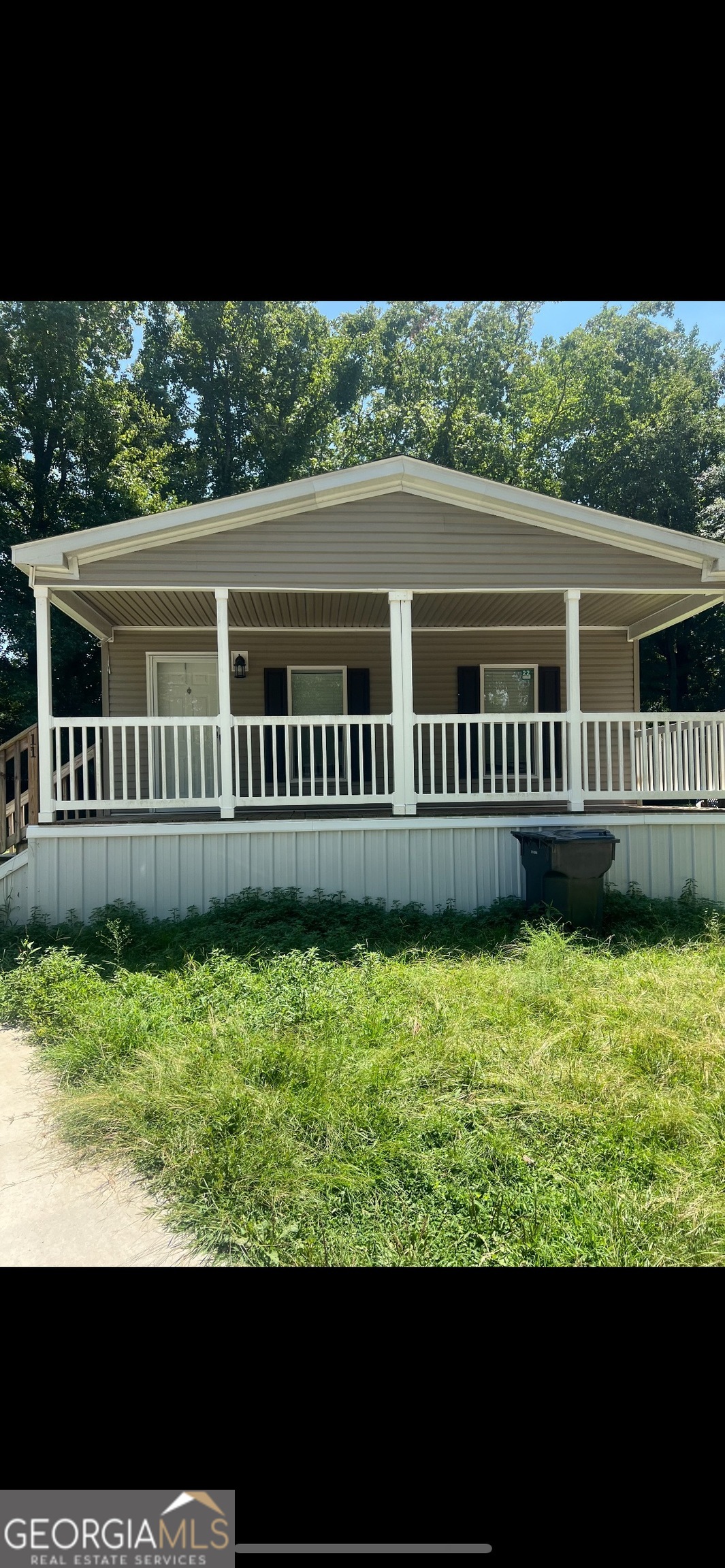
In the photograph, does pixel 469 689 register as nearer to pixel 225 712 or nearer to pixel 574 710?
pixel 574 710

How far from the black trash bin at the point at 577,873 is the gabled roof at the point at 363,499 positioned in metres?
3.46

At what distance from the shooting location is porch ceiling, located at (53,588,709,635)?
859 centimetres

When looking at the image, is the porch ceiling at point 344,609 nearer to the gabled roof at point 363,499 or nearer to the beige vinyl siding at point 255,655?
the beige vinyl siding at point 255,655

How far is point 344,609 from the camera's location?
956 cm

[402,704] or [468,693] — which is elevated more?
[468,693]

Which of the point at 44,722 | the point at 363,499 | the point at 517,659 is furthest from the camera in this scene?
the point at 517,659

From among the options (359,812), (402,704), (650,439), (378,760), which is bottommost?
(359,812)

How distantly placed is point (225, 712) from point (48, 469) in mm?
12525

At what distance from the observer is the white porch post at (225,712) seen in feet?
24.2

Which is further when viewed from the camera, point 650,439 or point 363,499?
point 650,439

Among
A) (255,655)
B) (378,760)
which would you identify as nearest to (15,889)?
(255,655)

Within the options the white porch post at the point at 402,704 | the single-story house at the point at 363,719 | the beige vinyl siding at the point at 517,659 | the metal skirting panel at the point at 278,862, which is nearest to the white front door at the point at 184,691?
the single-story house at the point at 363,719
